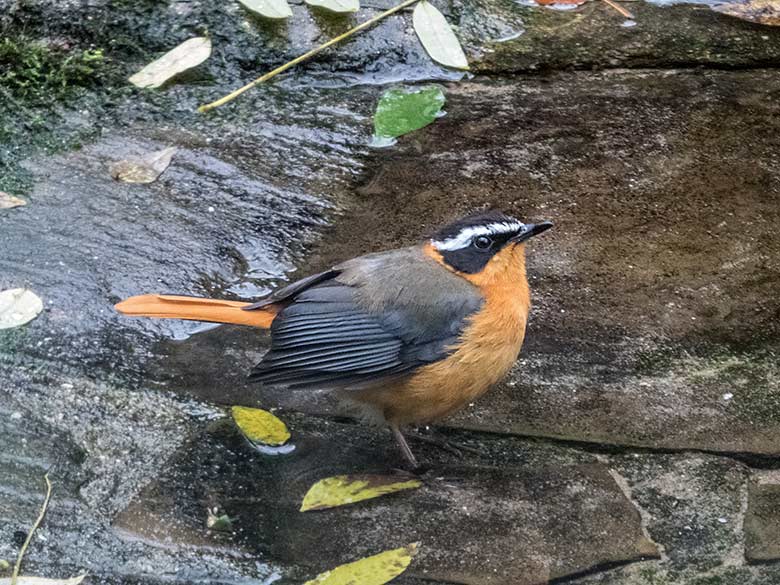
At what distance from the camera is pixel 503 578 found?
305cm

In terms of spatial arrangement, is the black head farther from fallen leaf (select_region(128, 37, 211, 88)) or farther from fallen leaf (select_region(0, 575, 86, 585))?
fallen leaf (select_region(128, 37, 211, 88))

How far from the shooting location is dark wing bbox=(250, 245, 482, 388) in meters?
3.61

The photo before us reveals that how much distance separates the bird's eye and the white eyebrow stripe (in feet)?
0.05

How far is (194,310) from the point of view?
12.3ft

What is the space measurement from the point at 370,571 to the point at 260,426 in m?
0.77

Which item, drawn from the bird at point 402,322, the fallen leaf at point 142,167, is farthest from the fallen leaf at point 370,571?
the fallen leaf at point 142,167

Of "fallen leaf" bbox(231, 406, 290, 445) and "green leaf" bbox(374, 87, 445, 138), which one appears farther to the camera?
"green leaf" bbox(374, 87, 445, 138)

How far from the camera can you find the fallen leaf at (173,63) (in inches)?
209

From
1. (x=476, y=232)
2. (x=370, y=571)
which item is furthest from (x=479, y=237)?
(x=370, y=571)

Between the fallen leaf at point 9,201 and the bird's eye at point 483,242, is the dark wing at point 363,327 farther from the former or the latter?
the fallen leaf at point 9,201

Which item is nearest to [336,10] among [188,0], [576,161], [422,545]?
[188,0]

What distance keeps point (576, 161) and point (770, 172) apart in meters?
0.86

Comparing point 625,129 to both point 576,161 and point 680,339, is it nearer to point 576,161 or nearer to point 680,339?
point 576,161

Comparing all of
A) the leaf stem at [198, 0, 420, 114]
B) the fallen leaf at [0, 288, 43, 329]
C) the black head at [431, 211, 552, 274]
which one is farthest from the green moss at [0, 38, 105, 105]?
the black head at [431, 211, 552, 274]
